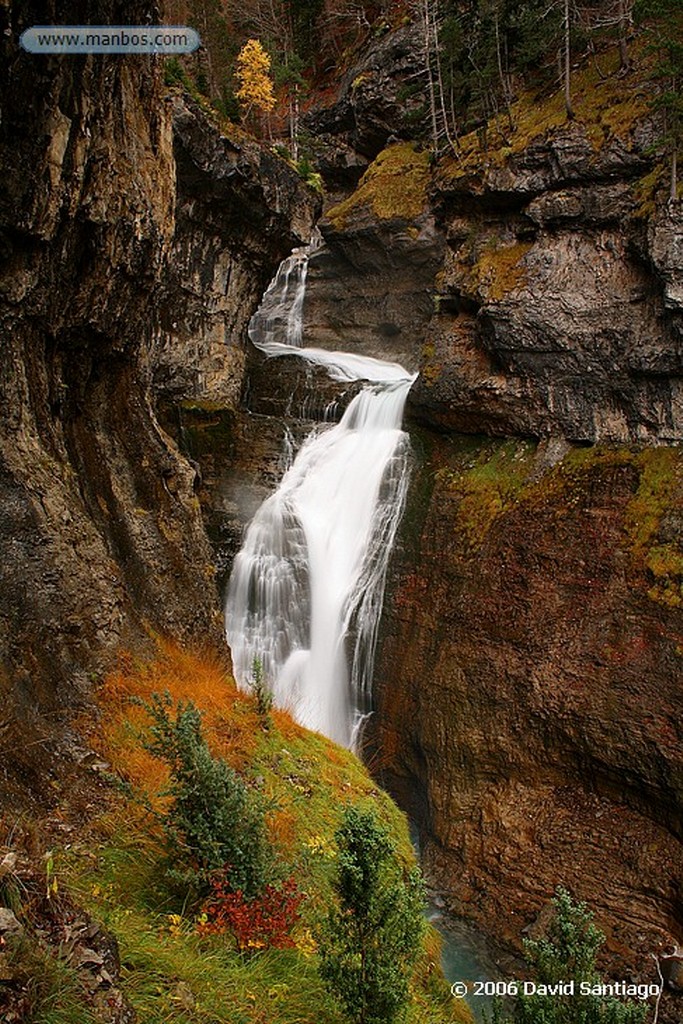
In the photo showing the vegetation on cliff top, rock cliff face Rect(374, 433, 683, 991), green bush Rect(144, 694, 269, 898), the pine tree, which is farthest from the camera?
the pine tree

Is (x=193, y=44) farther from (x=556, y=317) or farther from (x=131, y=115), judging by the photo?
(x=556, y=317)

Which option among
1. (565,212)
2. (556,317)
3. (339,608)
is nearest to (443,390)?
(556,317)

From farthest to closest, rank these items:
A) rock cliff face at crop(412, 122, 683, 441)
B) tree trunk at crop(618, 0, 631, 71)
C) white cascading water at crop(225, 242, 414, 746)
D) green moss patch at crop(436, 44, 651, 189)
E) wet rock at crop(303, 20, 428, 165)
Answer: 1. wet rock at crop(303, 20, 428, 165)
2. tree trunk at crop(618, 0, 631, 71)
3. green moss patch at crop(436, 44, 651, 189)
4. white cascading water at crop(225, 242, 414, 746)
5. rock cliff face at crop(412, 122, 683, 441)

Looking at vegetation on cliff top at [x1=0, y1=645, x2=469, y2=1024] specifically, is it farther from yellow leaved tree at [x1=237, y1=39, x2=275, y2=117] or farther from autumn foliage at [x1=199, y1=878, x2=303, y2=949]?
yellow leaved tree at [x1=237, y1=39, x2=275, y2=117]

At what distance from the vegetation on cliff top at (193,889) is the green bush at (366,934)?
0.22 meters

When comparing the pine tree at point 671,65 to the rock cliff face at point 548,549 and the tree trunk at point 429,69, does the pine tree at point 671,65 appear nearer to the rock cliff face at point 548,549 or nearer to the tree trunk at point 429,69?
the rock cliff face at point 548,549

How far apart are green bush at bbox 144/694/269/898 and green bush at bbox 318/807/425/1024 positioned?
4.08ft

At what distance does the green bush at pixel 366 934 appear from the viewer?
4.32 m

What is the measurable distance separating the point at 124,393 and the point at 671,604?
11.1 m

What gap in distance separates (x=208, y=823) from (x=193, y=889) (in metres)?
0.52

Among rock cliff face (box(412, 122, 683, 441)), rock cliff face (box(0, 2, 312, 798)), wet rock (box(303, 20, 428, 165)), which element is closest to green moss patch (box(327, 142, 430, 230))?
wet rock (box(303, 20, 428, 165))

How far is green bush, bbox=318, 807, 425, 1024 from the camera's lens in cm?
432

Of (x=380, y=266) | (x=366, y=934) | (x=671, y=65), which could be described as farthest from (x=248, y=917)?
(x=380, y=266)

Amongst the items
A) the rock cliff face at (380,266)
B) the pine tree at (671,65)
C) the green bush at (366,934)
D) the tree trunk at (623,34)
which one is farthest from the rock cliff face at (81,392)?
the rock cliff face at (380,266)
